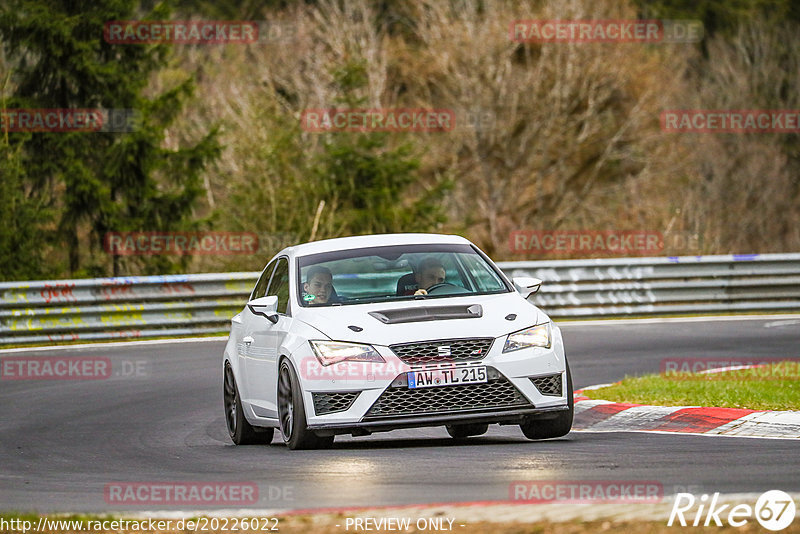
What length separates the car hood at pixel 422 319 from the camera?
30.3 feet

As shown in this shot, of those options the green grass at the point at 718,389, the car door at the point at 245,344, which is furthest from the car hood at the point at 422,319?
the green grass at the point at 718,389

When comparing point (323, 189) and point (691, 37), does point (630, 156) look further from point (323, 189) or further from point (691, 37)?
point (323, 189)

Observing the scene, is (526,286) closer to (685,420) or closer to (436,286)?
(436,286)

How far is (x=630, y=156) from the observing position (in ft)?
133

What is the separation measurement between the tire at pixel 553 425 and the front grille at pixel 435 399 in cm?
60

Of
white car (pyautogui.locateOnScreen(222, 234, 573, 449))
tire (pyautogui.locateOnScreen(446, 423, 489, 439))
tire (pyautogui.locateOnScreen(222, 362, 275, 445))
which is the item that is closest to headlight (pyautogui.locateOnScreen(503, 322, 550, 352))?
white car (pyautogui.locateOnScreen(222, 234, 573, 449))

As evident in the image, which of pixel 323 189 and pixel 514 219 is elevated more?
pixel 323 189

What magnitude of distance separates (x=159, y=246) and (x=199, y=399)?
15.8 metres

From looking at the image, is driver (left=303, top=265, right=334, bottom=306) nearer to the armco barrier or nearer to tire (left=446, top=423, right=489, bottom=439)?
tire (left=446, top=423, right=489, bottom=439)

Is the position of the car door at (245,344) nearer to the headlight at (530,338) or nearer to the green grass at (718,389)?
the headlight at (530,338)

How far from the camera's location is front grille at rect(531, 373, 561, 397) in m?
9.42

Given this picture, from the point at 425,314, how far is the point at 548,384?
964mm

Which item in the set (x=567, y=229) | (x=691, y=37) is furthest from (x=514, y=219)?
(x=691, y=37)

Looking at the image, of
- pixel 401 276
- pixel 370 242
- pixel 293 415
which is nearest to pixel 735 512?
pixel 293 415
